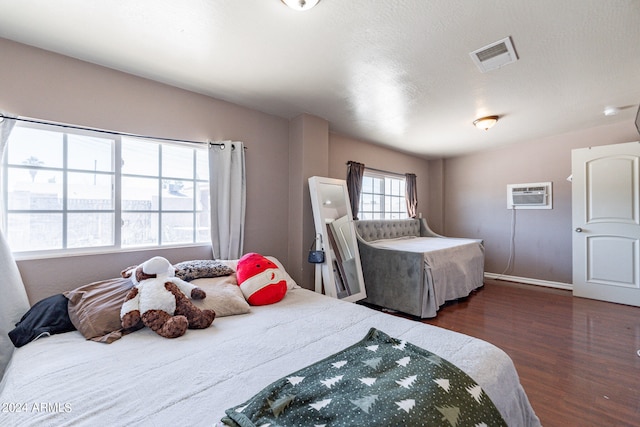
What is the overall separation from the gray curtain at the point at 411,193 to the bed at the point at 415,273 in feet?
4.24

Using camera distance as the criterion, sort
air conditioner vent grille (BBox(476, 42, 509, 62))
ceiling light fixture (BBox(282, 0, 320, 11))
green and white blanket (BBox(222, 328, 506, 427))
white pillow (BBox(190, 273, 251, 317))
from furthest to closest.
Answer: air conditioner vent grille (BBox(476, 42, 509, 62)), white pillow (BBox(190, 273, 251, 317)), ceiling light fixture (BBox(282, 0, 320, 11)), green and white blanket (BBox(222, 328, 506, 427))

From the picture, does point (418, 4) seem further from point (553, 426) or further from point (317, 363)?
point (553, 426)

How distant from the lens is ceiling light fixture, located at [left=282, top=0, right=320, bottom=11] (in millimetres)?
1391

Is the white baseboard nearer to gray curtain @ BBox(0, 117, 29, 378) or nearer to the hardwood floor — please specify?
the hardwood floor

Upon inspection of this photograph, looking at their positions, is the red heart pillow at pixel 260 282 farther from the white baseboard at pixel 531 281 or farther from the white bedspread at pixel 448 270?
the white baseboard at pixel 531 281

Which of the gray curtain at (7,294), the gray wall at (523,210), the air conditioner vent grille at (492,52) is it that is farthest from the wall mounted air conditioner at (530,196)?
the gray curtain at (7,294)

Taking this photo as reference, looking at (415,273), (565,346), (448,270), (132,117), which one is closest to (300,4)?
(132,117)

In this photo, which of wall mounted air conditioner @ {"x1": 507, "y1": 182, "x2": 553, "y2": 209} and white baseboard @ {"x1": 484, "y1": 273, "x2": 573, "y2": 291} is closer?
white baseboard @ {"x1": 484, "y1": 273, "x2": 573, "y2": 291}

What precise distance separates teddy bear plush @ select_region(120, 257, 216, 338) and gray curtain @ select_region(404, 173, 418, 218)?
425 cm

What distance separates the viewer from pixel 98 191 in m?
2.05

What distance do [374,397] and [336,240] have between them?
226 cm

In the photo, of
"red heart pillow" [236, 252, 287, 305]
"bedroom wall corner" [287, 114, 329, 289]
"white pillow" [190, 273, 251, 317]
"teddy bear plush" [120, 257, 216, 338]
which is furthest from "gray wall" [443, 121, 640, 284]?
"teddy bear plush" [120, 257, 216, 338]

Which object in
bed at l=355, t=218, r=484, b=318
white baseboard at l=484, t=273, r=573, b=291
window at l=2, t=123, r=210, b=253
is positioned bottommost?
white baseboard at l=484, t=273, r=573, b=291

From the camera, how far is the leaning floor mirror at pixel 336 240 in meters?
2.86
